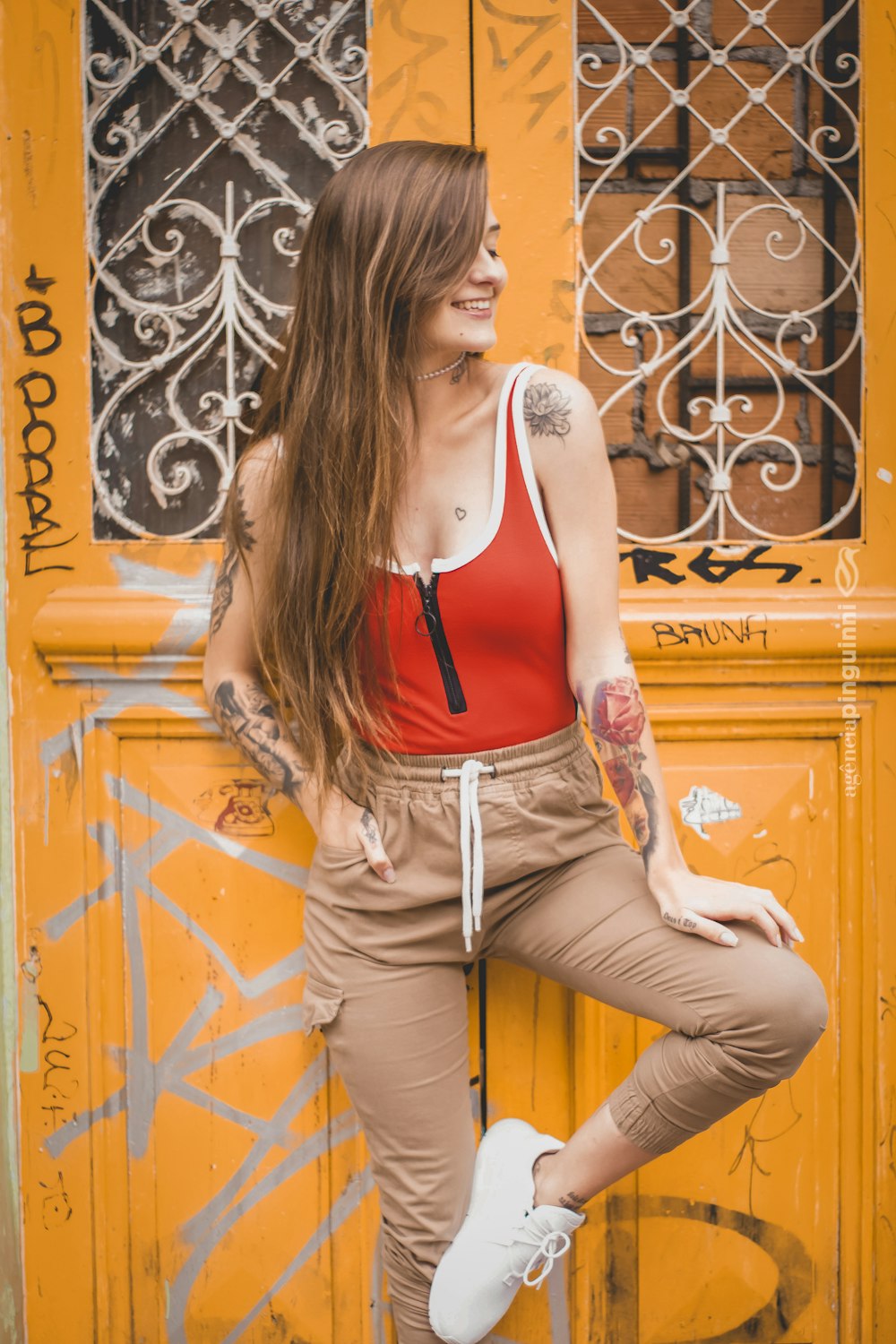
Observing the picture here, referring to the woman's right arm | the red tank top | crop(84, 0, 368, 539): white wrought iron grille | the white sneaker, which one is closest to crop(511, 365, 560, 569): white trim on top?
the red tank top

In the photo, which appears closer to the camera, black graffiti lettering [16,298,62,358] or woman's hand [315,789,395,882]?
woman's hand [315,789,395,882]

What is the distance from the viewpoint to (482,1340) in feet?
6.58

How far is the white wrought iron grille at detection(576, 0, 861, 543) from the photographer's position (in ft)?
7.06

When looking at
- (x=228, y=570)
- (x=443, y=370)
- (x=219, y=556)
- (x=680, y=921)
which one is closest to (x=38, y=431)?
(x=219, y=556)

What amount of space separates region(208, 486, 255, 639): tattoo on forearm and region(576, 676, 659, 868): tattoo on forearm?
679 mm

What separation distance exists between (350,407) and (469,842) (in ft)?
2.53

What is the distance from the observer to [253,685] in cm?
200

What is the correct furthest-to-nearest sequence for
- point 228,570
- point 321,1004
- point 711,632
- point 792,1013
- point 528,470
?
point 711,632, point 228,570, point 321,1004, point 528,470, point 792,1013

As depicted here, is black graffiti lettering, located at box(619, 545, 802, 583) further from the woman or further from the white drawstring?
the white drawstring

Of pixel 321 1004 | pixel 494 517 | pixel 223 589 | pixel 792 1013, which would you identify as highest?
pixel 494 517

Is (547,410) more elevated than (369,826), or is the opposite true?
(547,410)

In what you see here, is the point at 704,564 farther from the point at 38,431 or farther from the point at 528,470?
the point at 38,431

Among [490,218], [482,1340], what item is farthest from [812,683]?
[482,1340]

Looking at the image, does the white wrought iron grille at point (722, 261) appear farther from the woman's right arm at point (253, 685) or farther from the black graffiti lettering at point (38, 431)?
the black graffiti lettering at point (38, 431)
